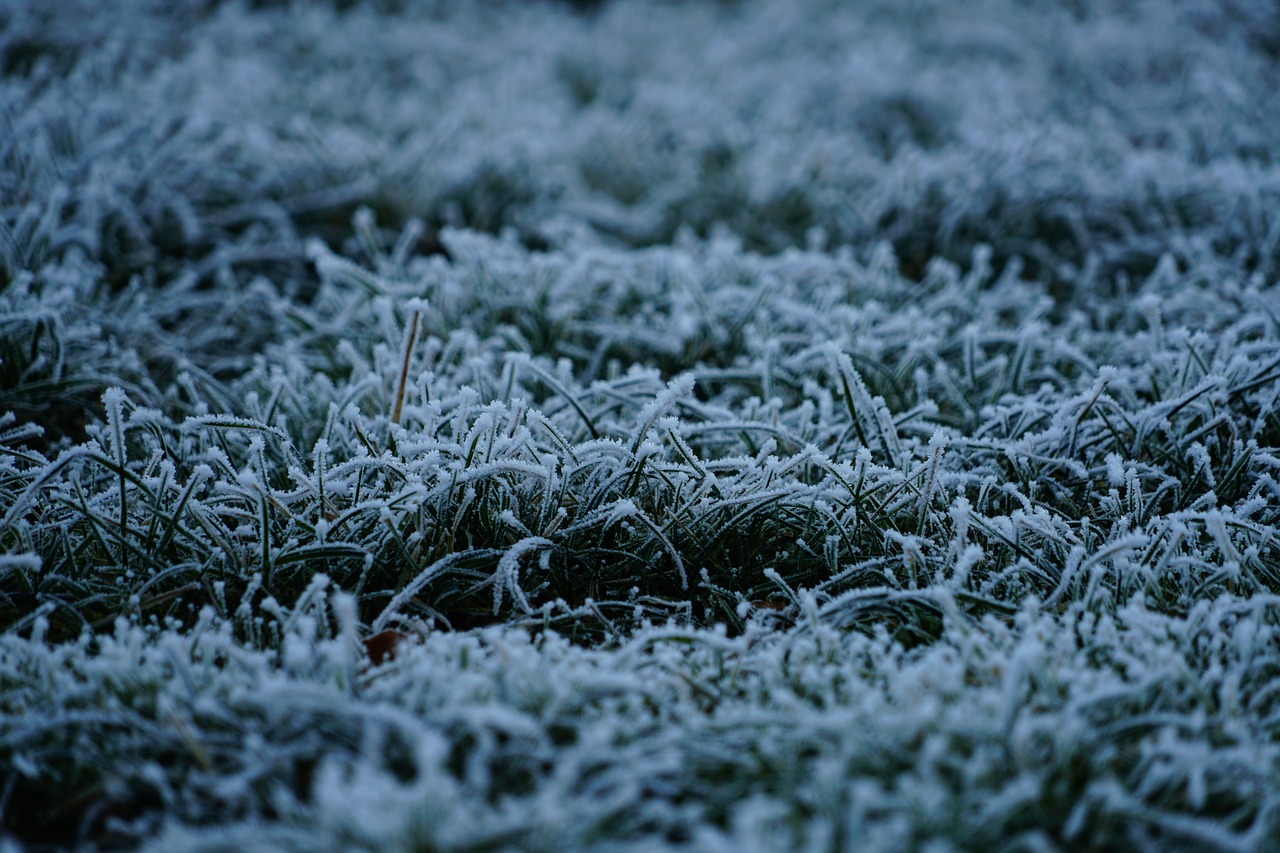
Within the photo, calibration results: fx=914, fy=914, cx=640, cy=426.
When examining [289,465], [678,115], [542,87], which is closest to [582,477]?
[289,465]

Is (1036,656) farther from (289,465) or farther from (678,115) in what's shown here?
(678,115)

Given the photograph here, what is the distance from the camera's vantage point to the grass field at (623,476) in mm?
1206

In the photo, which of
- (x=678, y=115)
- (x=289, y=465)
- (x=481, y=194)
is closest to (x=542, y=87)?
(x=678, y=115)

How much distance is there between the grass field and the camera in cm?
121

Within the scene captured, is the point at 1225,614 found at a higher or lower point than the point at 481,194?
lower


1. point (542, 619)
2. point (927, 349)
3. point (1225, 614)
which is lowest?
point (542, 619)

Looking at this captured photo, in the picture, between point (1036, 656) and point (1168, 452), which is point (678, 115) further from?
point (1036, 656)

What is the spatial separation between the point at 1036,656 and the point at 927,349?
1239 mm

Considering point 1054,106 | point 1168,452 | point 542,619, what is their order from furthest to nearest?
point 1054,106
point 1168,452
point 542,619

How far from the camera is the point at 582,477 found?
1.93 m

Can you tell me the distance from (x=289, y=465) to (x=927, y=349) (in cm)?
161

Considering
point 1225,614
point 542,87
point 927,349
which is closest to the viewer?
point 1225,614

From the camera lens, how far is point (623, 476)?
6.19 ft

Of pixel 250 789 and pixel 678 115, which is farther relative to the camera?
pixel 678 115
